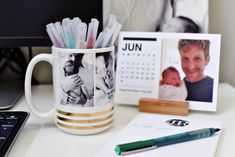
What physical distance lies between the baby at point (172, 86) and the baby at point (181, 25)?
16 cm

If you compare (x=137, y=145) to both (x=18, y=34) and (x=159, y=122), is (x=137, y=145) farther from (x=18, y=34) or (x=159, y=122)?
(x=18, y=34)

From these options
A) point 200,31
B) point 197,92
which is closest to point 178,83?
point 197,92

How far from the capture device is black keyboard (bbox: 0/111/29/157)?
430 millimetres

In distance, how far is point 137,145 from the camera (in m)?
0.44

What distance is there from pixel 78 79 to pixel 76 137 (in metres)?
0.09

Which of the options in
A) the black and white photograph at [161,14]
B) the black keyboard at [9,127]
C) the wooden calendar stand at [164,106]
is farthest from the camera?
the black and white photograph at [161,14]

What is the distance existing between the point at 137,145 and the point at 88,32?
177 millimetres

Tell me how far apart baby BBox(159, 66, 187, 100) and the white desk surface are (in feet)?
0.14

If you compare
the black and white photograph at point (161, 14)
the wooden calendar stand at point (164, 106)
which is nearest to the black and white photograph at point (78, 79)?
the wooden calendar stand at point (164, 106)

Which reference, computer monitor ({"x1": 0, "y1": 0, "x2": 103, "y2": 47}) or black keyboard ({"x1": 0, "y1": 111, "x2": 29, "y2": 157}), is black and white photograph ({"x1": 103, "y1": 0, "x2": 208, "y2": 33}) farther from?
black keyboard ({"x1": 0, "y1": 111, "x2": 29, "y2": 157})

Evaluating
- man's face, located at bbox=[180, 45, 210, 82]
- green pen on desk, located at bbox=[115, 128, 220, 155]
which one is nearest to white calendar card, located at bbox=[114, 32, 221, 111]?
man's face, located at bbox=[180, 45, 210, 82]

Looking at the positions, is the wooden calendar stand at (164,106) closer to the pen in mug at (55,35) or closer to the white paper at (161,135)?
the white paper at (161,135)

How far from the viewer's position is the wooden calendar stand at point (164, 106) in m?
0.59

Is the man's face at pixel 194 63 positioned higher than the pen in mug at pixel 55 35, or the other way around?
the pen in mug at pixel 55 35
